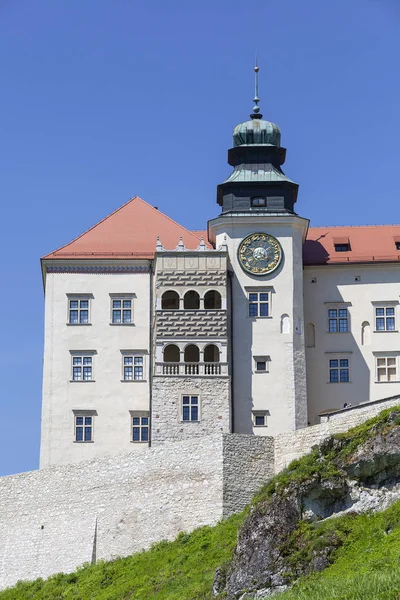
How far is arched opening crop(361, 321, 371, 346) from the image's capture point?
239 feet

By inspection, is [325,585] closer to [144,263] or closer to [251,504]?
[251,504]

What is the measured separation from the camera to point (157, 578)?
6019 cm

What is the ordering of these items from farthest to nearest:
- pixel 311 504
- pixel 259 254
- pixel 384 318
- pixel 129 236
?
pixel 129 236
pixel 384 318
pixel 259 254
pixel 311 504

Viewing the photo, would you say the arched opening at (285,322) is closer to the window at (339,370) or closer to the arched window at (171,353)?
the window at (339,370)

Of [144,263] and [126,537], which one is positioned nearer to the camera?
[126,537]

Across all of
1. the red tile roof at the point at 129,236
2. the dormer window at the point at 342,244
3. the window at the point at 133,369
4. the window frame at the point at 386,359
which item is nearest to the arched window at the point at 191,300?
the red tile roof at the point at 129,236

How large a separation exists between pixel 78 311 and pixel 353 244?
44.0ft

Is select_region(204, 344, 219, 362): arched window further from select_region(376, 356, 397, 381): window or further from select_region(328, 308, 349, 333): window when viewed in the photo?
select_region(376, 356, 397, 381): window

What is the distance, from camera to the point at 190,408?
226 feet

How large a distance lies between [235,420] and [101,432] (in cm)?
590

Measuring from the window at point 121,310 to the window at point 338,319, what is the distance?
358 inches

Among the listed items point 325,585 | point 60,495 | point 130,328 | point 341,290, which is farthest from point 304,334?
point 325,585

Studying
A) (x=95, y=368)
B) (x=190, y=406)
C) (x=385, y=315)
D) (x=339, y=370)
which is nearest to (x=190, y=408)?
(x=190, y=406)

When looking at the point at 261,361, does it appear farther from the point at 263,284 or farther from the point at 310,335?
the point at 310,335
